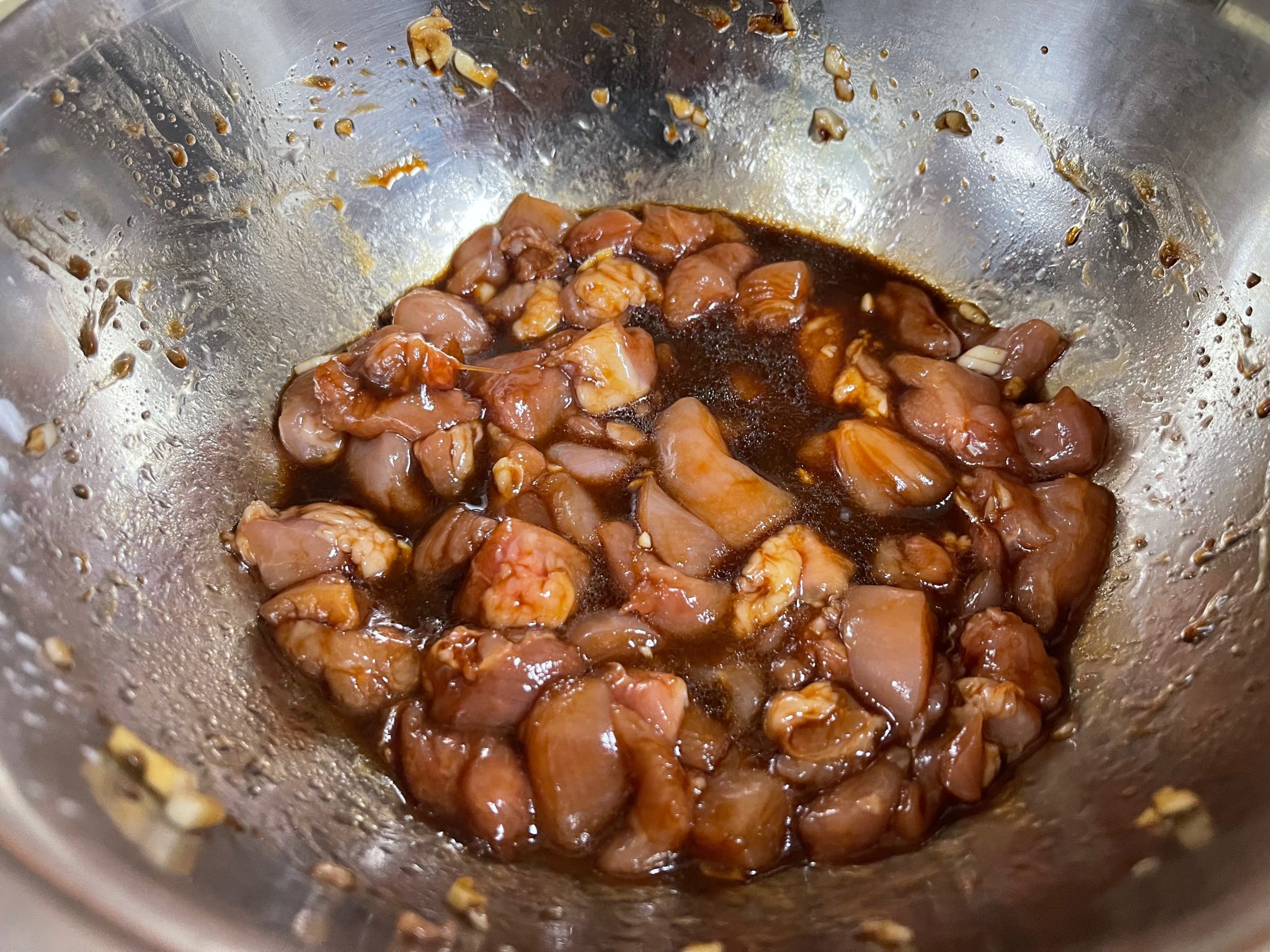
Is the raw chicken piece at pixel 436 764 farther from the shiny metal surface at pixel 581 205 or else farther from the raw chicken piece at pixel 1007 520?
the raw chicken piece at pixel 1007 520

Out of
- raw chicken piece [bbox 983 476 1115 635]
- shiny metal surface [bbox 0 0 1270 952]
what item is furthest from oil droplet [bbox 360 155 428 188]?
raw chicken piece [bbox 983 476 1115 635]

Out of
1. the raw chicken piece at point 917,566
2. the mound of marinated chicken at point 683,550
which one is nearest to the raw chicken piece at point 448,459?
the mound of marinated chicken at point 683,550

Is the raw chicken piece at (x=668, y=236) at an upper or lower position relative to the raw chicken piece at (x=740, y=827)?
upper

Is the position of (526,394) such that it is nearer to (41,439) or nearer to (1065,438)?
(41,439)

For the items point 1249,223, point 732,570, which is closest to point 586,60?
point 732,570

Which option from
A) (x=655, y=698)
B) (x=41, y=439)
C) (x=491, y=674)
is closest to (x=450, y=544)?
(x=491, y=674)
